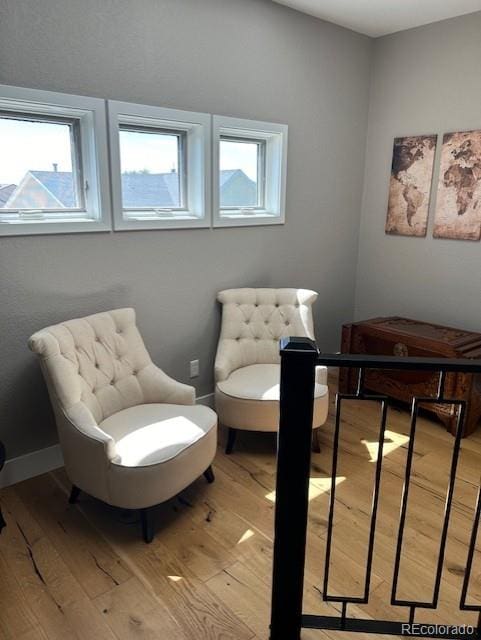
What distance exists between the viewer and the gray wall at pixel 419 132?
11.0 feet

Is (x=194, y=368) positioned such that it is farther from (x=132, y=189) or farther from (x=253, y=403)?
(x=132, y=189)

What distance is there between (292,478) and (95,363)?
1428 mm

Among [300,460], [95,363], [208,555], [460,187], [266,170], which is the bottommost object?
[208,555]

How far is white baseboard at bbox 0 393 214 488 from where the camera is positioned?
8.44 ft

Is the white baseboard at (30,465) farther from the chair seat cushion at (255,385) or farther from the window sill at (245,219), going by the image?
the window sill at (245,219)

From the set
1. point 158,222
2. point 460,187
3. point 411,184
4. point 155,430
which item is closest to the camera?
point 155,430

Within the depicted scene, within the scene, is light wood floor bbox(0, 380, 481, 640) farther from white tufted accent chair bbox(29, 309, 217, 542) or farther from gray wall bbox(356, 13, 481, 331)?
gray wall bbox(356, 13, 481, 331)

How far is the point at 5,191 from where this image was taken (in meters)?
2.45

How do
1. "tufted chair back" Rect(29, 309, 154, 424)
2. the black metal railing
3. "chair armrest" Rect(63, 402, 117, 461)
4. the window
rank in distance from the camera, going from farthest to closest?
1. the window
2. "tufted chair back" Rect(29, 309, 154, 424)
3. "chair armrest" Rect(63, 402, 117, 461)
4. the black metal railing

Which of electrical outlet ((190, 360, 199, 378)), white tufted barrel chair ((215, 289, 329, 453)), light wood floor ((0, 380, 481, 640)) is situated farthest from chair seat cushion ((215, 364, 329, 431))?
electrical outlet ((190, 360, 199, 378))

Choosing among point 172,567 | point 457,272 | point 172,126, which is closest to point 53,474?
point 172,567

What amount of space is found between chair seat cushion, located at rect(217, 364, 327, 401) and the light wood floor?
405 mm

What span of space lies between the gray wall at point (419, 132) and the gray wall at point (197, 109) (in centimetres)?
14

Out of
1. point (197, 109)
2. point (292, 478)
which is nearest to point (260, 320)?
point (197, 109)
